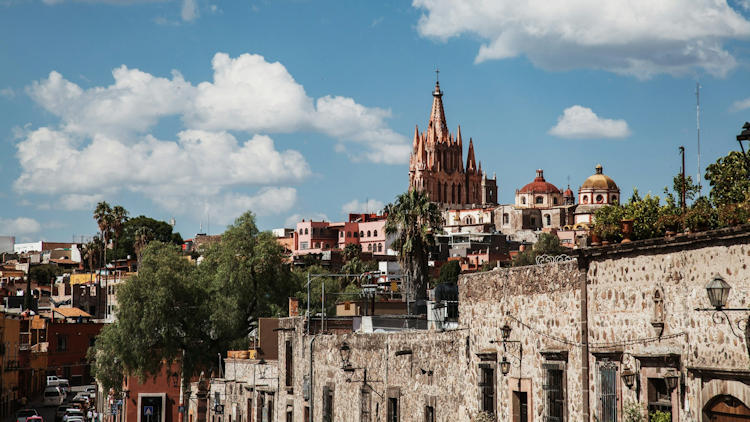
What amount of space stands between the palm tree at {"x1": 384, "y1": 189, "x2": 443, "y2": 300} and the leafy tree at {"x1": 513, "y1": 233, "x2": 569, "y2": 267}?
123ft

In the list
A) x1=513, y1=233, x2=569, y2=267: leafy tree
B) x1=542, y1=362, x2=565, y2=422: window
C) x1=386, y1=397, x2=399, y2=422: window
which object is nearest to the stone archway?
x1=542, y1=362, x2=565, y2=422: window

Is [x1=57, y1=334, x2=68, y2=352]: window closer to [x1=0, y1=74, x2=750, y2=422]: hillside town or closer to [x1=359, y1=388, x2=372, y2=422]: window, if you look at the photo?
[x1=0, y1=74, x2=750, y2=422]: hillside town

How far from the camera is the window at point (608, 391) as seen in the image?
18.8 m

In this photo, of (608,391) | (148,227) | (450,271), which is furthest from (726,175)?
(148,227)

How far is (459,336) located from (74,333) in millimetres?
78887

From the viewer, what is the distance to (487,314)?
23938 millimetres

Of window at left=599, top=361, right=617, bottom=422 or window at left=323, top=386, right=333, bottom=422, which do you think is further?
window at left=323, top=386, right=333, bottom=422

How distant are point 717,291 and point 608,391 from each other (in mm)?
4312

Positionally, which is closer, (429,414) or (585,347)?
(585,347)

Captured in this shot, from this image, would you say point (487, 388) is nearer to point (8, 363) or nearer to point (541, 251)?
point (8, 363)

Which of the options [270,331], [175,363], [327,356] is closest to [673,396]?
[327,356]

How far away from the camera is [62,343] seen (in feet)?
322

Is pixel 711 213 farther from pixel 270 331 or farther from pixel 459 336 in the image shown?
pixel 270 331

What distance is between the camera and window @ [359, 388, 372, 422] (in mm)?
30000
